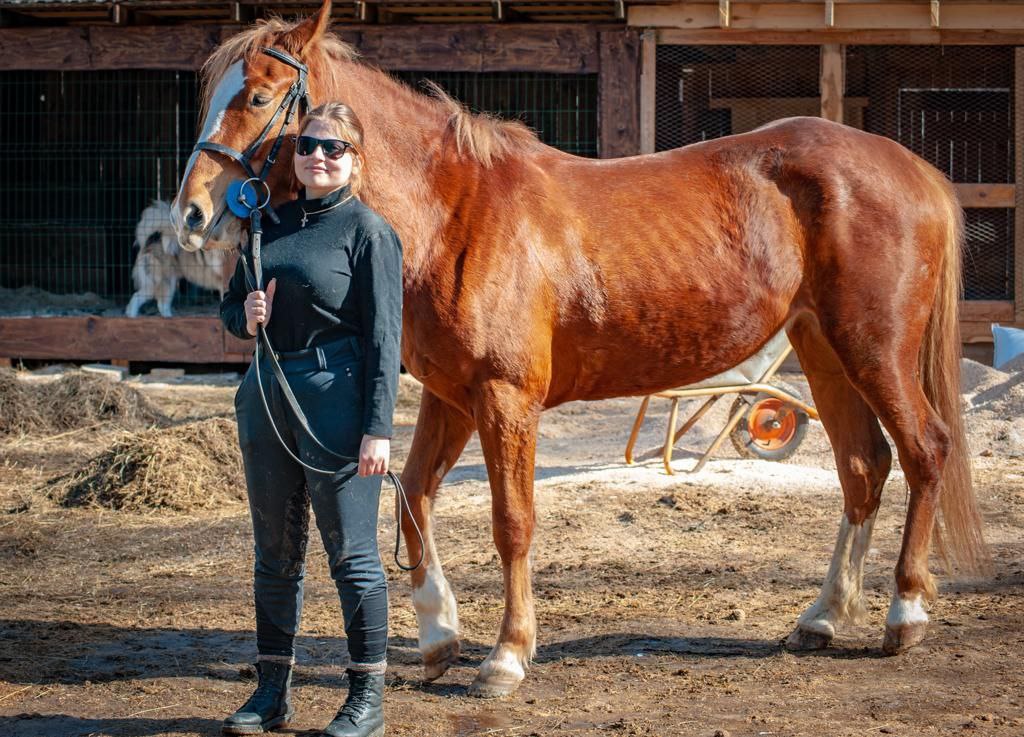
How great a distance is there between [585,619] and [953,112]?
1204 centimetres

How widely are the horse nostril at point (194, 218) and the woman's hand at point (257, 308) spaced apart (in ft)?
1.41

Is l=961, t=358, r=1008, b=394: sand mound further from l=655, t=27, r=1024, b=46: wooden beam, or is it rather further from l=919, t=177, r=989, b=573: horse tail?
l=919, t=177, r=989, b=573: horse tail

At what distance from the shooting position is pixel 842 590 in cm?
430

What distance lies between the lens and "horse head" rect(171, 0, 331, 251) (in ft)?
11.4

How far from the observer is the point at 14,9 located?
38.7ft

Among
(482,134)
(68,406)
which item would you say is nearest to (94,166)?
(68,406)

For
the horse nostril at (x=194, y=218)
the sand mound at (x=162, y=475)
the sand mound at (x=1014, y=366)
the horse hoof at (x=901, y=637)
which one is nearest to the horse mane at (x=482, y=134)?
the horse nostril at (x=194, y=218)

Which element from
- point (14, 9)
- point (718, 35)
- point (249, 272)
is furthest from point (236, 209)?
point (14, 9)

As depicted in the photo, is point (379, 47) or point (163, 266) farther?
point (163, 266)

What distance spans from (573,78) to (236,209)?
1161 cm

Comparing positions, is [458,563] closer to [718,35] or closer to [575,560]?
[575,560]

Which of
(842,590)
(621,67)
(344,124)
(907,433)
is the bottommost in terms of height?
(842,590)

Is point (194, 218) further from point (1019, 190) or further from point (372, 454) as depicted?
point (1019, 190)

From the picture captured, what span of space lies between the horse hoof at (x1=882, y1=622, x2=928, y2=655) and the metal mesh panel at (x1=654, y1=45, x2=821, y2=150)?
438 inches
